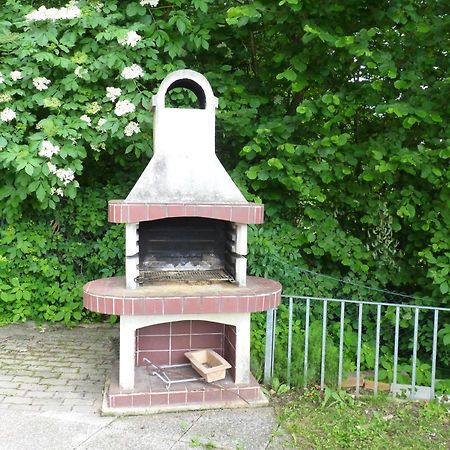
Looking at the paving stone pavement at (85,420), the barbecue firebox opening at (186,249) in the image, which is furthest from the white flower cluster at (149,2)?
the paving stone pavement at (85,420)

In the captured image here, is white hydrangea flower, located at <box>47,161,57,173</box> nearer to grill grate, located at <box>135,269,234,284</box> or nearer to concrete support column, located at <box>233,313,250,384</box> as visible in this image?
grill grate, located at <box>135,269,234,284</box>

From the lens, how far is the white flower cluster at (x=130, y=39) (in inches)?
191

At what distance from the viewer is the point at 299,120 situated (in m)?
5.49

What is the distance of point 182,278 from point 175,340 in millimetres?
607

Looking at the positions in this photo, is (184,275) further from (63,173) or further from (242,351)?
(63,173)

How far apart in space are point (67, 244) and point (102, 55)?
7.93 feet

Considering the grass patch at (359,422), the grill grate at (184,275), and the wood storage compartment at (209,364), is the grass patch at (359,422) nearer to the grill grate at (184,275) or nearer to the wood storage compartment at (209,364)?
the wood storage compartment at (209,364)

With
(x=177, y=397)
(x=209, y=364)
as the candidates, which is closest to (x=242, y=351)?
(x=209, y=364)

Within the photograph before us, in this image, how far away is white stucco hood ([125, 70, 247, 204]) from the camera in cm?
392

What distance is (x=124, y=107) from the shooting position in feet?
16.1

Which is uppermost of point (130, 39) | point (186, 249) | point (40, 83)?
point (130, 39)

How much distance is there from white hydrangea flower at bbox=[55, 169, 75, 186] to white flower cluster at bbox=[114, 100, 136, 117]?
0.78 meters

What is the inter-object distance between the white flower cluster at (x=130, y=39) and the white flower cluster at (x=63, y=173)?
1405 millimetres

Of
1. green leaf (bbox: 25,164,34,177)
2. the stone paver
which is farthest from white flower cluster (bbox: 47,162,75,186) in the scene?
the stone paver
